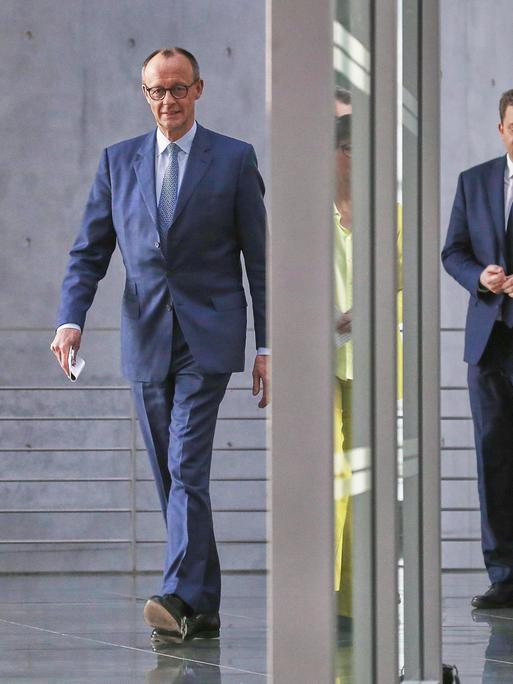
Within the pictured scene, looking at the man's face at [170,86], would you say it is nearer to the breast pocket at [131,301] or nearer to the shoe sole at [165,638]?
the breast pocket at [131,301]

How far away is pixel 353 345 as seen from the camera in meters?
1.49

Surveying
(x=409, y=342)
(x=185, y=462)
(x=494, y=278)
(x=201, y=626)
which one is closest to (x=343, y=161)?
(x=409, y=342)

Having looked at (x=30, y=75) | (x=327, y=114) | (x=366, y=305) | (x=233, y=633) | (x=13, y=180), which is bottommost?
(x=233, y=633)

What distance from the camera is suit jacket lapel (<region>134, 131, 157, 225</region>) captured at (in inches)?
136

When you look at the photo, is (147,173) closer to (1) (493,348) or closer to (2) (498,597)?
(1) (493,348)

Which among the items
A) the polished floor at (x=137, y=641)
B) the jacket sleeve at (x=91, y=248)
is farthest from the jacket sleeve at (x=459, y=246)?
the jacket sleeve at (x=91, y=248)

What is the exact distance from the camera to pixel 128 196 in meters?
3.50

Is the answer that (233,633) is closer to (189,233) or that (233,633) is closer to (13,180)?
(189,233)

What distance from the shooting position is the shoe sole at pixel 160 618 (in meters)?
3.22

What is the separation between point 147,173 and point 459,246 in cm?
112

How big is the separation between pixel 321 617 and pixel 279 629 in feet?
0.12

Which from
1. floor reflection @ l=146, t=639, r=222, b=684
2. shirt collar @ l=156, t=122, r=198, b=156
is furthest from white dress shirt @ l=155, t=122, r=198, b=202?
floor reflection @ l=146, t=639, r=222, b=684

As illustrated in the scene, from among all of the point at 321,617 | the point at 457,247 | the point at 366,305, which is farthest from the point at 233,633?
the point at 321,617

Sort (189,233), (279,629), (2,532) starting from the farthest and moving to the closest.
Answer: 1. (2,532)
2. (189,233)
3. (279,629)
